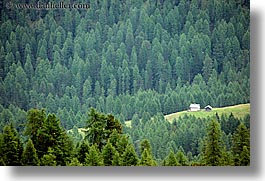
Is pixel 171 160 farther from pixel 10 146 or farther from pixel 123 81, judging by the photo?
pixel 10 146

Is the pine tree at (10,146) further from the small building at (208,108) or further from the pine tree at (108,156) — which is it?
the small building at (208,108)

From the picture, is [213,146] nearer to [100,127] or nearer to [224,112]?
[224,112]

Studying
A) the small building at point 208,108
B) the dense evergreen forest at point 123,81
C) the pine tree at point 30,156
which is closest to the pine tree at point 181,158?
the dense evergreen forest at point 123,81

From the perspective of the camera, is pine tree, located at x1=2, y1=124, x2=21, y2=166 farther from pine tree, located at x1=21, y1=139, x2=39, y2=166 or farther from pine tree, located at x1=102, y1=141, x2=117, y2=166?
pine tree, located at x1=102, y1=141, x2=117, y2=166

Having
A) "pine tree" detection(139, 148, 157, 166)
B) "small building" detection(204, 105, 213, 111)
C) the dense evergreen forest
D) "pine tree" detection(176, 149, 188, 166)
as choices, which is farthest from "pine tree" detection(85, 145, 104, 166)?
"small building" detection(204, 105, 213, 111)

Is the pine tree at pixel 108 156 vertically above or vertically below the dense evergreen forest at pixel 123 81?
below

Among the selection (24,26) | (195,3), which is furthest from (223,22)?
(24,26)

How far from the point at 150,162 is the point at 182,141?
11 cm

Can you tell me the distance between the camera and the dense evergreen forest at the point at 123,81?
3.52 metres

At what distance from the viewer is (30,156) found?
352 cm

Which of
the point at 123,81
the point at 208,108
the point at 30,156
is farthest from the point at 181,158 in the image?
the point at 30,156

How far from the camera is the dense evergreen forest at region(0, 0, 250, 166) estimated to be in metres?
3.52

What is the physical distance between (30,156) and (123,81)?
0.35 m

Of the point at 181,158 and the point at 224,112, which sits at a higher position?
the point at 224,112
